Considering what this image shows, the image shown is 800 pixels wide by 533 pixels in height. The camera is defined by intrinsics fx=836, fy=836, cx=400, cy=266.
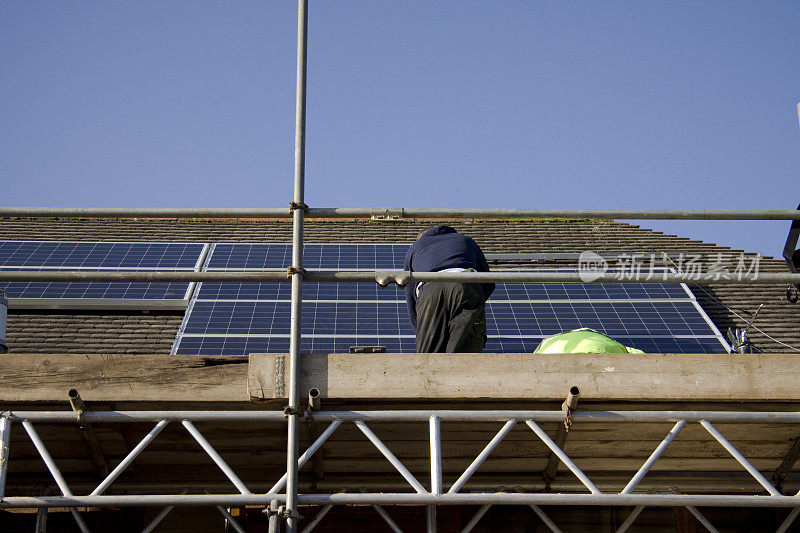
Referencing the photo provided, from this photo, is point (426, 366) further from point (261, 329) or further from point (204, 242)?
point (204, 242)

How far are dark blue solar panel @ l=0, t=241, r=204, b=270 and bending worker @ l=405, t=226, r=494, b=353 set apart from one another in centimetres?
573

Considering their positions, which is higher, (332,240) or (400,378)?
(332,240)

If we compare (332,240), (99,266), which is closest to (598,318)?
(332,240)

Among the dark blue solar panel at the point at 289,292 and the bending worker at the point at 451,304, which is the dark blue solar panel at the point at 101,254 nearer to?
the dark blue solar panel at the point at 289,292

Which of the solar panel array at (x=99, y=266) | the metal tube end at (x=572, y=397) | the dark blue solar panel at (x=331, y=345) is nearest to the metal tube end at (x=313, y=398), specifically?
Answer: the metal tube end at (x=572, y=397)

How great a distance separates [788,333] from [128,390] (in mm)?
8501

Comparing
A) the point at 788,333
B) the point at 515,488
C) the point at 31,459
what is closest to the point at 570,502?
the point at 515,488

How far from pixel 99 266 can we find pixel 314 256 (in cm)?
284

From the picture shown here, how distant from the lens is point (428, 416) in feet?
14.7

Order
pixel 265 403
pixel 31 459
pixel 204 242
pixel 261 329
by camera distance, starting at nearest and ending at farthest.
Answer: pixel 265 403 < pixel 31 459 < pixel 261 329 < pixel 204 242

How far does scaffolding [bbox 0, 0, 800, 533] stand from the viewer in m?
4.26

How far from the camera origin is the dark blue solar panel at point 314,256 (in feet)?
36.1

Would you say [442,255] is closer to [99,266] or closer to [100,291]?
[100,291]

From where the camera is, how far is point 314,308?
9727mm
